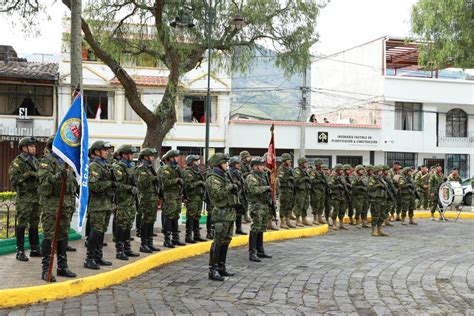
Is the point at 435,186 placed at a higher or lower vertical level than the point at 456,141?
lower

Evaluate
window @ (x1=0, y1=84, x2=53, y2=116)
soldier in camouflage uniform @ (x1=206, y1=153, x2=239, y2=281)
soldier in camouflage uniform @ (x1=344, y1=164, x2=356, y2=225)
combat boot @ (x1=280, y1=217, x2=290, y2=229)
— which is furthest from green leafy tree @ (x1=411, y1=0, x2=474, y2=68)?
window @ (x1=0, y1=84, x2=53, y2=116)

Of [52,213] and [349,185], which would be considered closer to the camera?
[52,213]

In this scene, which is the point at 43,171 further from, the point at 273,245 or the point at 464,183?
the point at 464,183

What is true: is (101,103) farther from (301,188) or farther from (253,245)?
(253,245)

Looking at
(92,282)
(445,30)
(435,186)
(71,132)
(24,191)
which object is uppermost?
(445,30)

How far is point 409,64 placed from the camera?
33562mm

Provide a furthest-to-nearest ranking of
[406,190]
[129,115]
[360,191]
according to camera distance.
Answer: [129,115], [406,190], [360,191]

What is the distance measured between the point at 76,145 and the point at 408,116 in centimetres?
2796

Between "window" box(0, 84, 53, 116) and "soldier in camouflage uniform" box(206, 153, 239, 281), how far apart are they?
69.4 feet

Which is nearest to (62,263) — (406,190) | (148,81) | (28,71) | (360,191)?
(360,191)

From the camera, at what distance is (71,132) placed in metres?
7.34

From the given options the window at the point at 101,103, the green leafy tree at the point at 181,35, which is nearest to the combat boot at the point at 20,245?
the green leafy tree at the point at 181,35

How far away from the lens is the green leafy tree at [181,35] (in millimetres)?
14594

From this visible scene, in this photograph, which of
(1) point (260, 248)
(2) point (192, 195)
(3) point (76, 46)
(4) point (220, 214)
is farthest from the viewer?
(2) point (192, 195)
